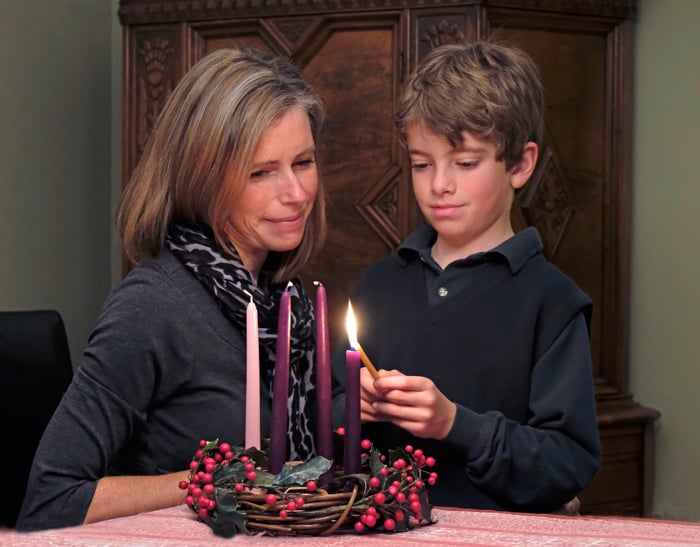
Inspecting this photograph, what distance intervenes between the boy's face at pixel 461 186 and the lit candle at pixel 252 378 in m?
0.64

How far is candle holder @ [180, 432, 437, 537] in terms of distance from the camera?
1.09 m

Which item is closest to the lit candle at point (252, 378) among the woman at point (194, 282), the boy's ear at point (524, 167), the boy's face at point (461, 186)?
the woman at point (194, 282)

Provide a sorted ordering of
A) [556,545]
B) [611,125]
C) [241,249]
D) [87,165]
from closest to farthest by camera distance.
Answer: [556,545]
[241,249]
[611,125]
[87,165]

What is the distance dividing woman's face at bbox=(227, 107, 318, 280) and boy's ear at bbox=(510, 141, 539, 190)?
33cm

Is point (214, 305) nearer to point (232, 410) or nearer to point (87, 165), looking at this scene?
point (232, 410)

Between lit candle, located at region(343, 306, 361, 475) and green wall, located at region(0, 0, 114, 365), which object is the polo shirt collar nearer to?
lit candle, located at region(343, 306, 361, 475)

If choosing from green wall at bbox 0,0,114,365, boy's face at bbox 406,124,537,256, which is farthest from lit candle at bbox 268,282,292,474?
green wall at bbox 0,0,114,365

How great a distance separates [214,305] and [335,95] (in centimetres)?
200

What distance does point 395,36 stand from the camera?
3434 millimetres

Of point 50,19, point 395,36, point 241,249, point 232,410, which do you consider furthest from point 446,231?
point 50,19

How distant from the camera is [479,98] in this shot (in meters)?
1.78

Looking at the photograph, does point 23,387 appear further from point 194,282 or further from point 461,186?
point 461,186

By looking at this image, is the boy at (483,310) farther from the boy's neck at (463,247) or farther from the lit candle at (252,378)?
the lit candle at (252,378)

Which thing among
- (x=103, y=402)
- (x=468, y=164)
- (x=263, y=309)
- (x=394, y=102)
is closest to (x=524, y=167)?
(x=468, y=164)
